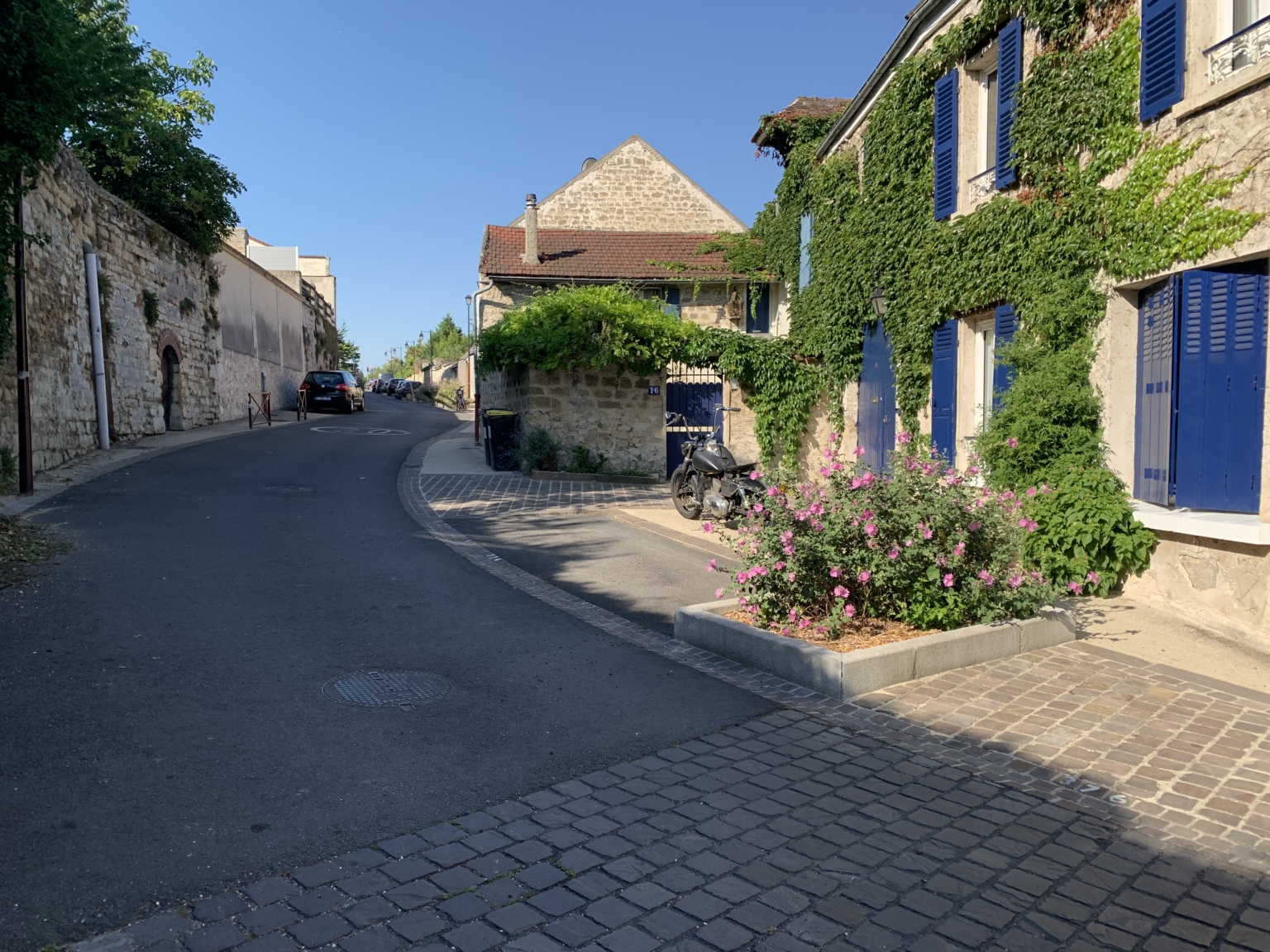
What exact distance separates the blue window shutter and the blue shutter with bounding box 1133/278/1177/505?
8194 mm

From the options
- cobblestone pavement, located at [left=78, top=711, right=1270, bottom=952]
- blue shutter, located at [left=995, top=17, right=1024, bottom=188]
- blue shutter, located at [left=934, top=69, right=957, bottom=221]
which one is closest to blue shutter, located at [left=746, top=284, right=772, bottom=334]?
blue shutter, located at [left=934, top=69, right=957, bottom=221]

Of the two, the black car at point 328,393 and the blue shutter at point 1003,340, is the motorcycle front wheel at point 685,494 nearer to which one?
the blue shutter at point 1003,340

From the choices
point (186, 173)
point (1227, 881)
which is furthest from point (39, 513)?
point (186, 173)

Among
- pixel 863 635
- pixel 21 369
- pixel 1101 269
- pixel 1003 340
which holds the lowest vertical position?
pixel 863 635

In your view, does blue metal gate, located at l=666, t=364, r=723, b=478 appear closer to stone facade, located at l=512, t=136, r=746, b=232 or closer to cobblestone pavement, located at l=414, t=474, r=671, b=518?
cobblestone pavement, located at l=414, t=474, r=671, b=518

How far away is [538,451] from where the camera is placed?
51.7ft

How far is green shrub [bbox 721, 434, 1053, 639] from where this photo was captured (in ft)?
19.3

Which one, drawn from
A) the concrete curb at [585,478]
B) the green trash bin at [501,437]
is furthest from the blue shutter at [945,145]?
the green trash bin at [501,437]

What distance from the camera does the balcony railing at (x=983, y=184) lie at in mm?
9875

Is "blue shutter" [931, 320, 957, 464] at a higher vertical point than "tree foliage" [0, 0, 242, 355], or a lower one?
lower

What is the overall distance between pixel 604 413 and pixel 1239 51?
36.1 ft

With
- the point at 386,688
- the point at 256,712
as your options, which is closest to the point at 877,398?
the point at 386,688

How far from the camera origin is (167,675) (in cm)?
517

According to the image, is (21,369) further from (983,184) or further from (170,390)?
(983,184)
